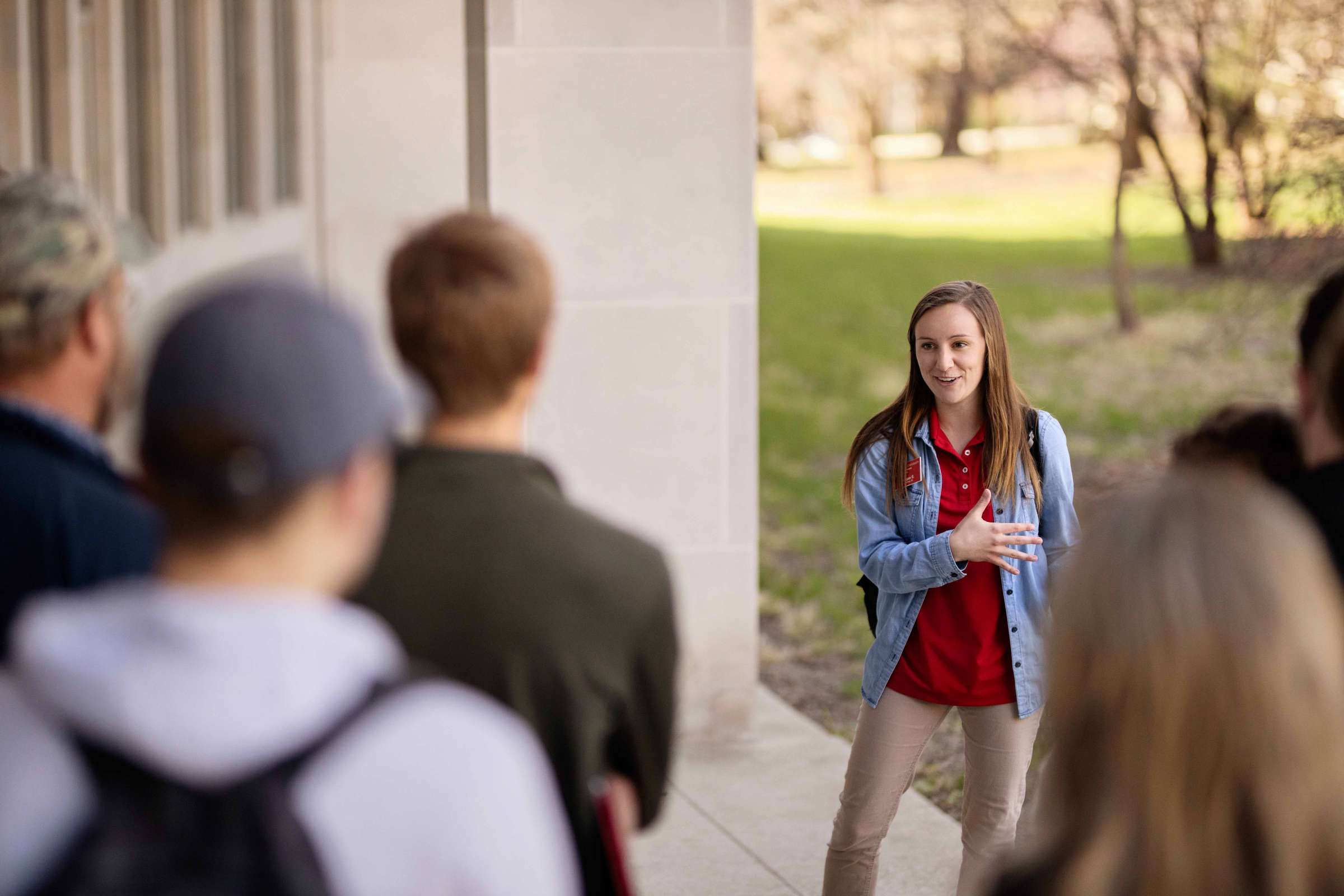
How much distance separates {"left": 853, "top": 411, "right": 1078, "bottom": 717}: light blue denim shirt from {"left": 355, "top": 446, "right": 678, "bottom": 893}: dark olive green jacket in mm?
1669

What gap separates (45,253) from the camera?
2.12 metres

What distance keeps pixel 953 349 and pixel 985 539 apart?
1.60 ft

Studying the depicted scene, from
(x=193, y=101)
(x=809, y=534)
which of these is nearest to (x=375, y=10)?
(x=193, y=101)

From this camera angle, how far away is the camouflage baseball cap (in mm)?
2109

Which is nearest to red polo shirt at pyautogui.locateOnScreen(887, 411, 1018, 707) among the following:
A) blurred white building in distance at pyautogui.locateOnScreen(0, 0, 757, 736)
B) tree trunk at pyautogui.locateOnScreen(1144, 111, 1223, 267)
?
blurred white building in distance at pyautogui.locateOnScreen(0, 0, 757, 736)

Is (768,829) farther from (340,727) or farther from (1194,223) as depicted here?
(1194,223)

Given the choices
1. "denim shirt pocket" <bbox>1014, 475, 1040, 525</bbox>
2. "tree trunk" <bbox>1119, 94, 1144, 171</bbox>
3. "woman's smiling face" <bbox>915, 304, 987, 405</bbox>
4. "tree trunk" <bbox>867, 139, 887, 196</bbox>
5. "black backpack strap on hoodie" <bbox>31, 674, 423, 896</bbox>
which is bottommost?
"denim shirt pocket" <bbox>1014, 475, 1040, 525</bbox>

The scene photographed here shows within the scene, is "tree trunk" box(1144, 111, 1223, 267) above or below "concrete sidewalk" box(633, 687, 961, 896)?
above

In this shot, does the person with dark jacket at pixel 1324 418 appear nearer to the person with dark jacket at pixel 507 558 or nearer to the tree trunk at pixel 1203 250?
the person with dark jacket at pixel 507 558

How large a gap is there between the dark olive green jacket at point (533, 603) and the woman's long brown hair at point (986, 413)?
1.74 meters

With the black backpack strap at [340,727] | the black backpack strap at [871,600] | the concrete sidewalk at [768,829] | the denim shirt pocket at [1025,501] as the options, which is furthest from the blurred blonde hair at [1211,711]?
the concrete sidewalk at [768,829]

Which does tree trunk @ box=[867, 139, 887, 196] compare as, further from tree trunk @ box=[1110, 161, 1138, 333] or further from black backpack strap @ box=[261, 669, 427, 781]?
black backpack strap @ box=[261, 669, 427, 781]

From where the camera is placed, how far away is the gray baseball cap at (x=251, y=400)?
1.40 meters

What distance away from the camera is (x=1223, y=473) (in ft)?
5.49
